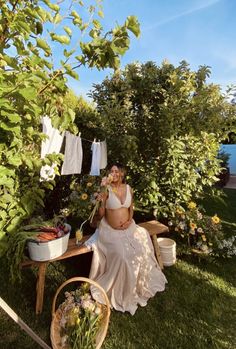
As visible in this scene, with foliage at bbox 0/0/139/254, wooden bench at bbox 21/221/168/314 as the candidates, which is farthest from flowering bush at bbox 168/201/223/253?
foliage at bbox 0/0/139/254

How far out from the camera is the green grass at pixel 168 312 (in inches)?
120

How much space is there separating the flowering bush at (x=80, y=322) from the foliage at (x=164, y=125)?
2.26 metres

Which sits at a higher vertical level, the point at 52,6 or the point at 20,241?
the point at 52,6

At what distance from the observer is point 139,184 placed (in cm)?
487

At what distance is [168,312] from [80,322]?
4.43 ft

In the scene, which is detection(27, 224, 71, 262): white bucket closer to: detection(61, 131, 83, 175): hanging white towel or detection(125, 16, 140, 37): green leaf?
detection(61, 131, 83, 175): hanging white towel

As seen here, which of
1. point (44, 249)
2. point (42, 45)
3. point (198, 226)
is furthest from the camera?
point (198, 226)

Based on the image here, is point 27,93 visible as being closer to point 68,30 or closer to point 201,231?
point 68,30

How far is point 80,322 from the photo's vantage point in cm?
264

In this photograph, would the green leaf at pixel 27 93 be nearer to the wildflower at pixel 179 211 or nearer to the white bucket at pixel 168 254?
the white bucket at pixel 168 254

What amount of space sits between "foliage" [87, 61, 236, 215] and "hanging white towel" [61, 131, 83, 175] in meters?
0.62

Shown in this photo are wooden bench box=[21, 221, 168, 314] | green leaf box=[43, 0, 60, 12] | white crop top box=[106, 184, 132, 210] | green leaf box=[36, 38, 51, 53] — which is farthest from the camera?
white crop top box=[106, 184, 132, 210]

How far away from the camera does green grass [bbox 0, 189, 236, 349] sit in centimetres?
305

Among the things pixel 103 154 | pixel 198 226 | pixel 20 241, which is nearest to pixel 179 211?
pixel 198 226
